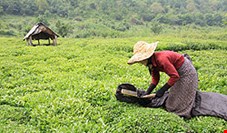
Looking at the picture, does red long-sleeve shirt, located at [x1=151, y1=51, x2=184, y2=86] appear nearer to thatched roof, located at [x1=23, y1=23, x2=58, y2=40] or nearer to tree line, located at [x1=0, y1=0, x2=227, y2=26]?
thatched roof, located at [x1=23, y1=23, x2=58, y2=40]

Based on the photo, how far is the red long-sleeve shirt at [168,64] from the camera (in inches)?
203

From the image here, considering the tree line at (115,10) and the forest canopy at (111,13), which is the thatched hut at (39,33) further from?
the tree line at (115,10)

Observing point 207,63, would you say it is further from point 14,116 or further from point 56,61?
point 14,116

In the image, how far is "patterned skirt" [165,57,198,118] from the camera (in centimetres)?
556

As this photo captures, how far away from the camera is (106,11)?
291ft

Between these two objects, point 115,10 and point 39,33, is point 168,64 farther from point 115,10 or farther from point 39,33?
point 115,10

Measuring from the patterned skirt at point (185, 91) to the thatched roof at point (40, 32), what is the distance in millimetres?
17804

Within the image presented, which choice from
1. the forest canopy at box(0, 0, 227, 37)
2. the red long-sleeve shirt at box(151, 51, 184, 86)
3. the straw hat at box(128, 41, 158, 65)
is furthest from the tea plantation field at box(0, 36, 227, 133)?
the forest canopy at box(0, 0, 227, 37)

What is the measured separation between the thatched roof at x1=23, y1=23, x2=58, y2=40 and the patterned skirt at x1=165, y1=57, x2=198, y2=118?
17804 mm

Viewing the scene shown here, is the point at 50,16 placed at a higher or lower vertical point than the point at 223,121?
higher

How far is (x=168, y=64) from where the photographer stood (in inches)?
203

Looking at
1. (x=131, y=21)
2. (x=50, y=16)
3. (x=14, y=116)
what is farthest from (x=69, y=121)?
(x=131, y=21)

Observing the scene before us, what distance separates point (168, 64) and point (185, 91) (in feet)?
2.72

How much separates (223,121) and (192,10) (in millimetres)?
106063
